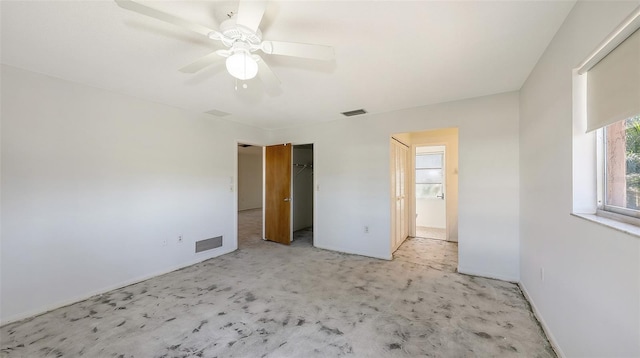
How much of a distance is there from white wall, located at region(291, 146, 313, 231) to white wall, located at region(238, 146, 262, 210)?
3751 mm

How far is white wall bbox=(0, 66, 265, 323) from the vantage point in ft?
7.50

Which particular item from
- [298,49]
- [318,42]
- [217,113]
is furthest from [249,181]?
[298,49]

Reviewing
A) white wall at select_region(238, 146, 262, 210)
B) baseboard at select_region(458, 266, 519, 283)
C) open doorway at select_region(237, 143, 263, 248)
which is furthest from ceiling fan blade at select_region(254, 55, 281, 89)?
white wall at select_region(238, 146, 262, 210)

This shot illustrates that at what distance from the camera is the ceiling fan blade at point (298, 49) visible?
4.97ft

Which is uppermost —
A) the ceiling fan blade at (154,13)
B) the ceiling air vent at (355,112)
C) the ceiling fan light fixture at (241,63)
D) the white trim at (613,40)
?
the ceiling air vent at (355,112)

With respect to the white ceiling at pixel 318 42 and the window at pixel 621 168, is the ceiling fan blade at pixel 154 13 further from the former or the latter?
the window at pixel 621 168

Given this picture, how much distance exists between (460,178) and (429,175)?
3.09m

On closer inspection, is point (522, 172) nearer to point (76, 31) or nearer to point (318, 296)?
point (318, 296)

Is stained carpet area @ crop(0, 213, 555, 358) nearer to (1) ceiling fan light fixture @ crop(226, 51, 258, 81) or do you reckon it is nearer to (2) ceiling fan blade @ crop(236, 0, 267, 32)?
(1) ceiling fan light fixture @ crop(226, 51, 258, 81)

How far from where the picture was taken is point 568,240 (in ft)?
5.30

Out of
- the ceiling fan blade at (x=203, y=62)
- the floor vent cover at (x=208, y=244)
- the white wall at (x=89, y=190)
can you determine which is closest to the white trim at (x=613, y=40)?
the ceiling fan blade at (x=203, y=62)

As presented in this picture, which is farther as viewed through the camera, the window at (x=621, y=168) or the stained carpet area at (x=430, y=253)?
the stained carpet area at (x=430, y=253)

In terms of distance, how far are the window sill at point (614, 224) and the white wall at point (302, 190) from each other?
5162 mm

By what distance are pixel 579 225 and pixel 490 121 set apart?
6.62 feet
